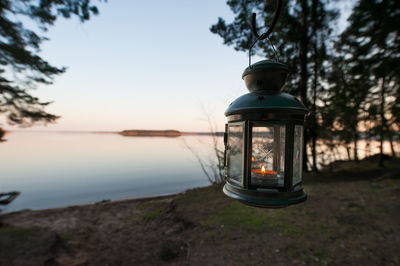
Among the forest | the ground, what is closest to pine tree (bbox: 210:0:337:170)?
the forest

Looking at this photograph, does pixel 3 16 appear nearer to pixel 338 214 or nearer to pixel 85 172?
pixel 338 214

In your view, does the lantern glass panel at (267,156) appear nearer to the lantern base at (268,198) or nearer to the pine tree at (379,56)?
the lantern base at (268,198)

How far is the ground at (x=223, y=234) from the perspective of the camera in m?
3.37

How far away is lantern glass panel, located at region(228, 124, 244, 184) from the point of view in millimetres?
1978

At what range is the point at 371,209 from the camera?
189 inches

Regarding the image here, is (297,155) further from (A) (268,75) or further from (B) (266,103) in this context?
(A) (268,75)

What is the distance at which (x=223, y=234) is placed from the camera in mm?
4180

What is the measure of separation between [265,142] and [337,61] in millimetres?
7888

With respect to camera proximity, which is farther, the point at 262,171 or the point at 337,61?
the point at 337,61

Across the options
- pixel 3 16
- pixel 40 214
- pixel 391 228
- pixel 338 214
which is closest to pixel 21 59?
pixel 3 16

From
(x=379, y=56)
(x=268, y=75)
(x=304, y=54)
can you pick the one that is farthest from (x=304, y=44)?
(x=268, y=75)

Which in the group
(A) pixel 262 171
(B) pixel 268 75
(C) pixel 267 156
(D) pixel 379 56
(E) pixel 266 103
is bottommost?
(A) pixel 262 171

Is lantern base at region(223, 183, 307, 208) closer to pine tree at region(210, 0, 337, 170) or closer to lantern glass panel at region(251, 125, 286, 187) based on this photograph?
lantern glass panel at region(251, 125, 286, 187)

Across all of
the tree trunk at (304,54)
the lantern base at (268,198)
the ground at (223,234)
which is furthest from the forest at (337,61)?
the lantern base at (268,198)
